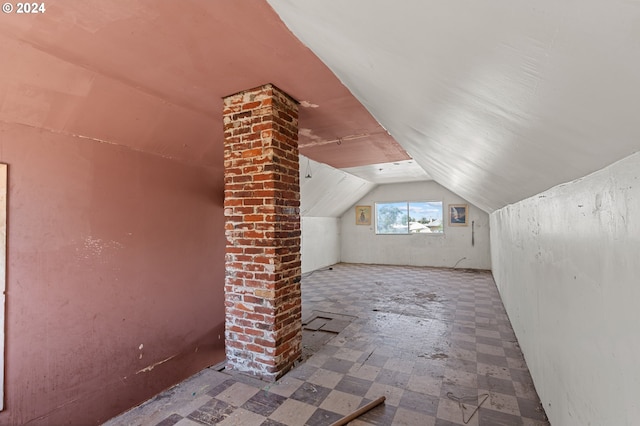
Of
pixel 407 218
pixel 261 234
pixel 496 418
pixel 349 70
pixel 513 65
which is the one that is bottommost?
pixel 496 418

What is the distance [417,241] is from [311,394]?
6858mm

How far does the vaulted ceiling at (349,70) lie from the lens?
0.53 metres

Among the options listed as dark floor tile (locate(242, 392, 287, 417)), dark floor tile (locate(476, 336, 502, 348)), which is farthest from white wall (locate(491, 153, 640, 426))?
dark floor tile (locate(242, 392, 287, 417))

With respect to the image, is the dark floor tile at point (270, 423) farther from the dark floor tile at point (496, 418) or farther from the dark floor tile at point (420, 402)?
the dark floor tile at point (496, 418)

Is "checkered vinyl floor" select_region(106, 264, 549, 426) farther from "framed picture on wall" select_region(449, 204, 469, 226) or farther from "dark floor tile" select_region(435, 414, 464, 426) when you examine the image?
"framed picture on wall" select_region(449, 204, 469, 226)

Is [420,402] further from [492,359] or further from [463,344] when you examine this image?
[463,344]

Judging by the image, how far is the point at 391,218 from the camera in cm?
880

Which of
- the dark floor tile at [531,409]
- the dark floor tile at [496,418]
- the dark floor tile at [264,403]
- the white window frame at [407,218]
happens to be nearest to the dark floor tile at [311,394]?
the dark floor tile at [264,403]

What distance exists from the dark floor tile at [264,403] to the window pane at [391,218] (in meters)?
7.08

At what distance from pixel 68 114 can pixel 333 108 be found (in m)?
2.08

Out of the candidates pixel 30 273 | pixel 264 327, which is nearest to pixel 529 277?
pixel 264 327

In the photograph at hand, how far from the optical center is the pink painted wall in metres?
1.99

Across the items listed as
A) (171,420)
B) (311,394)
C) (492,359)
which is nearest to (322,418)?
(311,394)

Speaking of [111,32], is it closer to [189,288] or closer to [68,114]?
[68,114]
